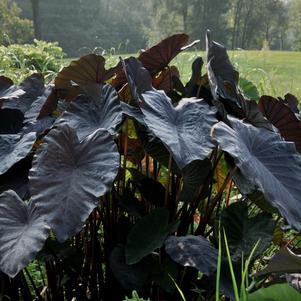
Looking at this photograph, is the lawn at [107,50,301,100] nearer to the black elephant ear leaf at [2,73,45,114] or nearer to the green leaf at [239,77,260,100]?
the green leaf at [239,77,260,100]

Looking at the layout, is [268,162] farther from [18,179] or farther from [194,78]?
[18,179]

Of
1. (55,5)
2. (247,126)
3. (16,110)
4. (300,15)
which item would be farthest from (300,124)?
(300,15)

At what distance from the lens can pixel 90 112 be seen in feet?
3.51

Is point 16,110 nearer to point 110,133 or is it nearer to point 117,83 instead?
point 117,83

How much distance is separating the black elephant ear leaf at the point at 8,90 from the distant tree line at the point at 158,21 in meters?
27.9

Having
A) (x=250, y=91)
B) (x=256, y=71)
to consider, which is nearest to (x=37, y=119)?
A: (x=250, y=91)

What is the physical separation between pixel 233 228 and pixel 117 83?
49 cm

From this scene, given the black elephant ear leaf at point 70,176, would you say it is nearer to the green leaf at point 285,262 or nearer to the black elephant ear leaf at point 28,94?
the green leaf at point 285,262

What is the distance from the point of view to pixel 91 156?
2.94 ft

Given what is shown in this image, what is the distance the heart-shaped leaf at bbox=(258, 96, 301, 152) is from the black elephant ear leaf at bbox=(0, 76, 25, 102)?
0.60 meters

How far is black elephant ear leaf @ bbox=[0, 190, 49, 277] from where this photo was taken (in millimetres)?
801

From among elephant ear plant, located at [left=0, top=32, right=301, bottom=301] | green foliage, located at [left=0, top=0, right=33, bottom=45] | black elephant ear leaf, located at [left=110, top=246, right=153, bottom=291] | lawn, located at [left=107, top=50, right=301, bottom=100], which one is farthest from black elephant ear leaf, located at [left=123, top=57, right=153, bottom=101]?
green foliage, located at [left=0, top=0, right=33, bottom=45]

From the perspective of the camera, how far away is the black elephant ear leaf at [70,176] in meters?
0.80

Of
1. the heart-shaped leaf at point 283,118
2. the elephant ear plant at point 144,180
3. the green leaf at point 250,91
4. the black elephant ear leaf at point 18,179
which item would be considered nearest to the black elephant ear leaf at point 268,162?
the elephant ear plant at point 144,180
